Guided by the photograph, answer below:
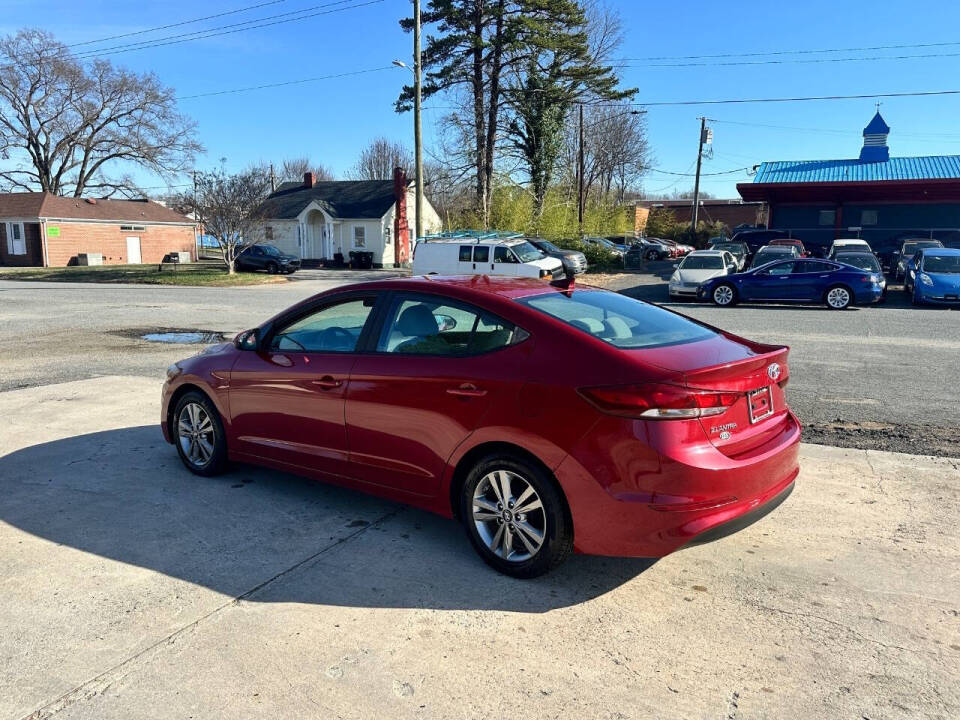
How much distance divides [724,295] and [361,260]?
27312mm

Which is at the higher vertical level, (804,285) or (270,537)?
(804,285)

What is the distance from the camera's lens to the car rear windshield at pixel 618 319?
12.5 ft

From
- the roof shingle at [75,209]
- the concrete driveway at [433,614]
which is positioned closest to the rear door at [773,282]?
the concrete driveway at [433,614]

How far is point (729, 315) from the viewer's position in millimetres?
16891

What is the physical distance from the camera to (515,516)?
3682 millimetres

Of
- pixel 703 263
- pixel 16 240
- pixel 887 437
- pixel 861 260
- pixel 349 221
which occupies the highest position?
pixel 349 221

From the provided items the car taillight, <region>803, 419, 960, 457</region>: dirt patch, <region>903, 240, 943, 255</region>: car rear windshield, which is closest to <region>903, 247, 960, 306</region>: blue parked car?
<region>903, 240, 943, 255</region>: car rear windshield

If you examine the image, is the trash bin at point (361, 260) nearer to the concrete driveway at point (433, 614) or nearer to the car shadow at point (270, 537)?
the car shadow at point (270, 537)

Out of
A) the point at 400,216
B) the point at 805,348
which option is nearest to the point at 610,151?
the point at 400,216

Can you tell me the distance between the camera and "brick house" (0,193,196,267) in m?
46.1

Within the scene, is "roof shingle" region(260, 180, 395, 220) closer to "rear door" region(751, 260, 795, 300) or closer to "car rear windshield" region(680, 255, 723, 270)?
"car rear windshield" region(680, 255, 723, 270)

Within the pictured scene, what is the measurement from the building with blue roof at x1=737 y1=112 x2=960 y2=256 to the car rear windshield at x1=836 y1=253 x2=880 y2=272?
12756 millimetres

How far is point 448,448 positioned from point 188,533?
176 centimetres

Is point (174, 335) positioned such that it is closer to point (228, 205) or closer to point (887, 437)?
point (887, 437)
